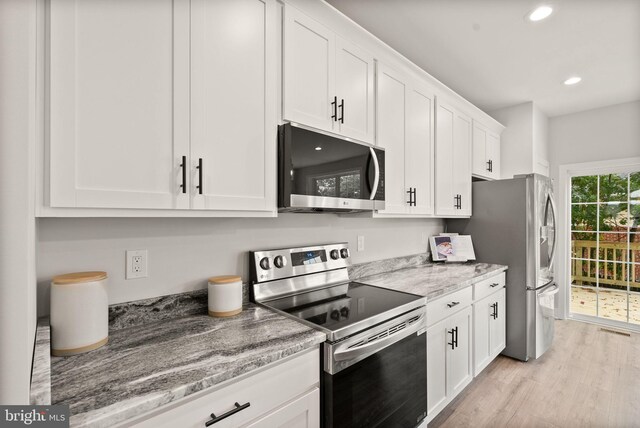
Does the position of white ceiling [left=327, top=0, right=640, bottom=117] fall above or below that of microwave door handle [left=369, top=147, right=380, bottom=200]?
above

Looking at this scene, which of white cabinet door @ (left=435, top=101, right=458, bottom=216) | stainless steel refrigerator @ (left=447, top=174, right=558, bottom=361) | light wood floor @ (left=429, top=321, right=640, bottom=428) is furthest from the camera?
stainless steel refrigerator @ (left=447, top=174, right=558, bottom=361)

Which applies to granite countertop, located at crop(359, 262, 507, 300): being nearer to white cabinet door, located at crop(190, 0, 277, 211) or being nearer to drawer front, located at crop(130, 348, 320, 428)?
drawer front, located at crop(130, 348, 320, 428)

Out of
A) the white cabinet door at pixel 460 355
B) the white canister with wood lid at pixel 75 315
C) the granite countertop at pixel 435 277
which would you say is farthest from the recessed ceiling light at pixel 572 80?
the white canister with wood lid at pixel 75 315

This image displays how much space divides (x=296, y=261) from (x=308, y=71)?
1.07 metres

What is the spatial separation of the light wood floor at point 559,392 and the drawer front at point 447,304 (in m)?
0.69

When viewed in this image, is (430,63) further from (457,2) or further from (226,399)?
(226,399)

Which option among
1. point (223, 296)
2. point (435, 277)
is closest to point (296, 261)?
point (223, 296)

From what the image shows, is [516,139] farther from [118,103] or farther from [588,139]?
[118,103]

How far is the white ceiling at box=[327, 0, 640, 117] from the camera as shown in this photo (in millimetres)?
1956

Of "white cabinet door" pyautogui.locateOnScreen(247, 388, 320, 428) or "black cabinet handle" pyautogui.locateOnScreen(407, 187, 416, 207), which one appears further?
"black cabinet handle" pyautogui.locateOnScreen(407, 187, 416, 207)

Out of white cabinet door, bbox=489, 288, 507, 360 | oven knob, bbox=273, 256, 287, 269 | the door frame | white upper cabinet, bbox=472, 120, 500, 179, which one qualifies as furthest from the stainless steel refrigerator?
oven knob, bbox=273, 256, 287, 269

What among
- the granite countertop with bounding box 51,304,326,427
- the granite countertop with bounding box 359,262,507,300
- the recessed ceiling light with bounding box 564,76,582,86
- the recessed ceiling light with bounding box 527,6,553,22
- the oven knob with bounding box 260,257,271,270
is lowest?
the granite countertop with bounding box 359,262,507,300

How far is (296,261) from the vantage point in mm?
1821

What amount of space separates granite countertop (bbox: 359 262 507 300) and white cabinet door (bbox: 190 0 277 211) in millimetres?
1111
